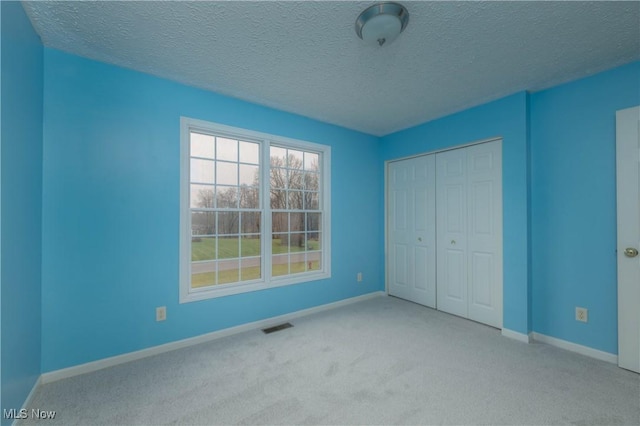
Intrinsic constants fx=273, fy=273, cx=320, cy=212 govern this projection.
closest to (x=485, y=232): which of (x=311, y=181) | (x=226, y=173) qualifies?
(x=311, y=181)

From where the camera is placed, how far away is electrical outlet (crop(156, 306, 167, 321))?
2.52m

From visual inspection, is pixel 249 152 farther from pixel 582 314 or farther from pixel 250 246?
pixel 582 314

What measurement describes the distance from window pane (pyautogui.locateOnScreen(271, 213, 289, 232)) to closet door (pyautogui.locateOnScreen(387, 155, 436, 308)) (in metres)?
1.76

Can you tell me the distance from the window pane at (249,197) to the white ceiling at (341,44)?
3.37ft

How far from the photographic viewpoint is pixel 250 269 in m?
3.17

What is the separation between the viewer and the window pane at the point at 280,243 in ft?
11.0

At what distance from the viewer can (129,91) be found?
7.95 feet

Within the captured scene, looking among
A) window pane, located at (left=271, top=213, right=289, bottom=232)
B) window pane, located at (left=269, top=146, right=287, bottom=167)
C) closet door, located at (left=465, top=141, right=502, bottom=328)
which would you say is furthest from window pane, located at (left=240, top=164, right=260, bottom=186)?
closet door, located at (left=465, top=141, right=502, bottom=328)

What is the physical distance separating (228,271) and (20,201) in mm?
1712

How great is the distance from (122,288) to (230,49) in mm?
2197

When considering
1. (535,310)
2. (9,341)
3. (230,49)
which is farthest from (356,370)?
(230,49)

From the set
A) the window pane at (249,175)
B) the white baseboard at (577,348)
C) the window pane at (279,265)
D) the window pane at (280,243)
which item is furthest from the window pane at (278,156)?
the white baseboard at (577,348)

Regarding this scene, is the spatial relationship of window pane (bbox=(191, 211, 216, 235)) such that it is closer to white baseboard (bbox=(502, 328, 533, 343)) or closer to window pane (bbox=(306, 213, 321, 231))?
window pane (bbox=(306, 213, 321, 231))

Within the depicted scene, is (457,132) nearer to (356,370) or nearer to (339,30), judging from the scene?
(339,30)
